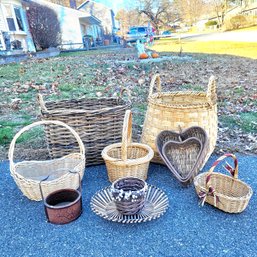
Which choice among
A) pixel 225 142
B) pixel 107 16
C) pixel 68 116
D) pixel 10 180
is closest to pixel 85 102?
pixel 68 116

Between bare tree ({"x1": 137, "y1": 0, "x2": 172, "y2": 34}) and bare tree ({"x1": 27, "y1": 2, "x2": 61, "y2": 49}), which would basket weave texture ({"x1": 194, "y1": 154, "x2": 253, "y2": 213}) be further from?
bare tree ({"x1": 137, "y1": 0, "x2": 172, "y2": 34})

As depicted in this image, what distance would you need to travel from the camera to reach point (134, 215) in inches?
61.9

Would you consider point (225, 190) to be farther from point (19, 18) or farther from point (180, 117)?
point (19, 18)

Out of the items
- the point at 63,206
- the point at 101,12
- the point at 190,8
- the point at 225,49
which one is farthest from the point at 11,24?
the point at 190,8

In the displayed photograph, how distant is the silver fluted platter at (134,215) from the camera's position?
1549mm

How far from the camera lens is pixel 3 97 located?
4391 mm

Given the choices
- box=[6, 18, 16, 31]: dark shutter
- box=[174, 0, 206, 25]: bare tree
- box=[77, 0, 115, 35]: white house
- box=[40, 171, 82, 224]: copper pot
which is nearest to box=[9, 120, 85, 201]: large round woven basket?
box=[40, 171, 82, 224]: copper pot

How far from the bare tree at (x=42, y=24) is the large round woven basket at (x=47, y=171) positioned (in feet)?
42.9

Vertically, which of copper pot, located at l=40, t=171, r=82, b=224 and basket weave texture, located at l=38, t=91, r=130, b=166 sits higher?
basket weave texture, located at l=38, t=91, r=130, b=166

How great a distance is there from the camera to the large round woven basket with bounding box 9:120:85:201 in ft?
5.53

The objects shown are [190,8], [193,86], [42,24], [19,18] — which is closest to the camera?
[193,86]

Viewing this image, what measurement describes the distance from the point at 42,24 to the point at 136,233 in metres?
14.3

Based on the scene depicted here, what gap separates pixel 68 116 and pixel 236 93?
3.21 meters

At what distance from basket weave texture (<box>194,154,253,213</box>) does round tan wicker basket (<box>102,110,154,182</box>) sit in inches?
15.6
